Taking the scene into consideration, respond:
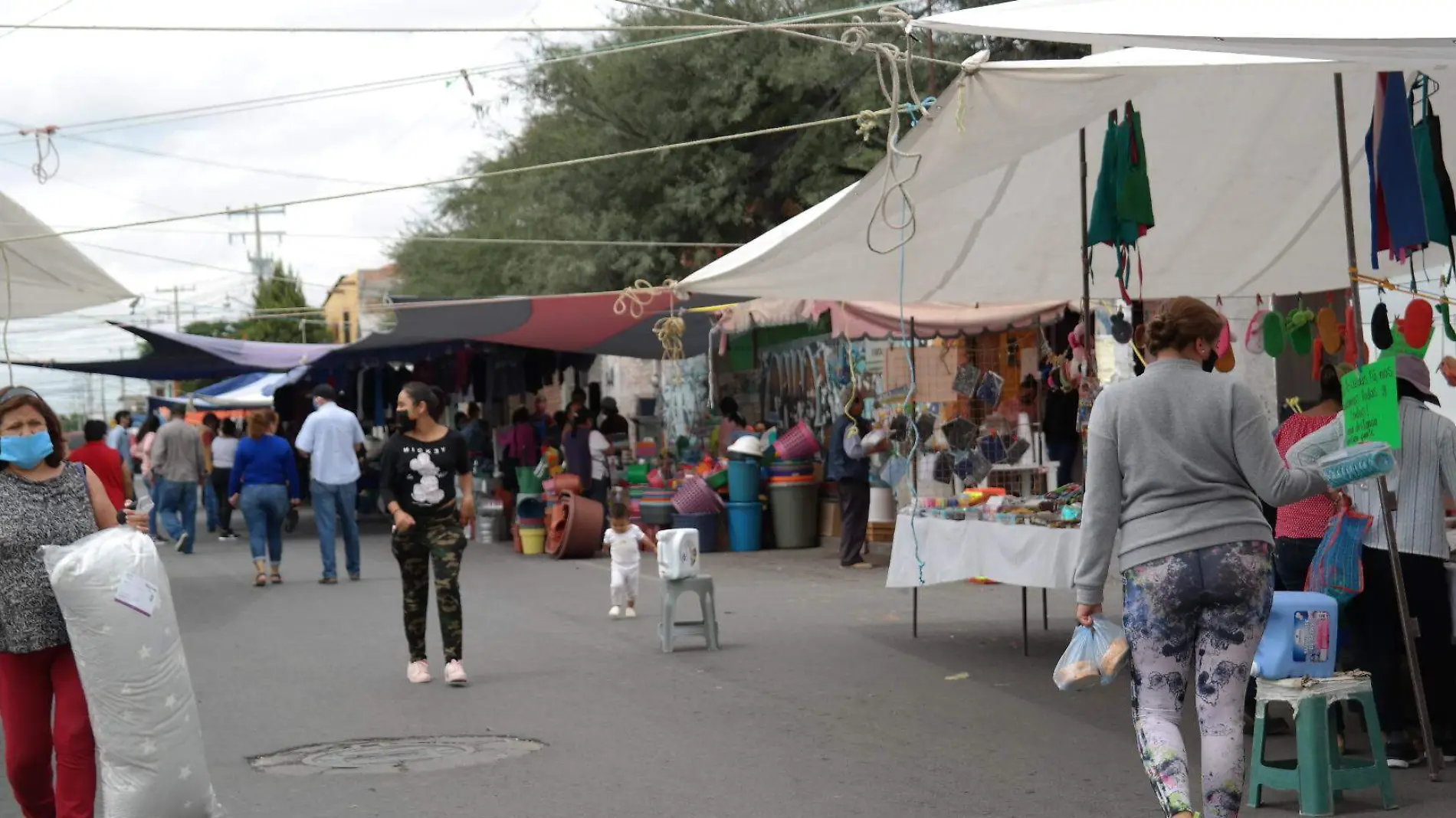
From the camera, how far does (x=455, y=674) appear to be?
396 inches

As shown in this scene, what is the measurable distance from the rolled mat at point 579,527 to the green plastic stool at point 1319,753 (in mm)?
14084

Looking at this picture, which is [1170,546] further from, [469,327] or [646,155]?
[646,155]

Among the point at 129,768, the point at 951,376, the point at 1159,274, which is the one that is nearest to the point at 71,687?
the point at 129,768

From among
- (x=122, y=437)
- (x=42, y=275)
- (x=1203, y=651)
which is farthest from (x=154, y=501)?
(x=1203, y=651)

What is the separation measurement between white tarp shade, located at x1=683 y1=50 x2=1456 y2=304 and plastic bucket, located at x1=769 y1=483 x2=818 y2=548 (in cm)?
761

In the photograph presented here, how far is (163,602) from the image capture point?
611 centimetres

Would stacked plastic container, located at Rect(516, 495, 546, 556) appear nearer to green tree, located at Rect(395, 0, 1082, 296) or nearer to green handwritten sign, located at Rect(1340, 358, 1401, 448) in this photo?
green tree, located at Rect(395, 0, 1082, 296)

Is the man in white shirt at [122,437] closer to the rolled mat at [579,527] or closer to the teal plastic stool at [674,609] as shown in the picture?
the rolled mat at [579,527]

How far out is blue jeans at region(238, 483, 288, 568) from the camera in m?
17.0

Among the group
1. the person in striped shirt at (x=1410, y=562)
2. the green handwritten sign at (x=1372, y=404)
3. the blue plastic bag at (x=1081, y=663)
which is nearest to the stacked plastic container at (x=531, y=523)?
the person in striped shirt at (x=1410, y=562)

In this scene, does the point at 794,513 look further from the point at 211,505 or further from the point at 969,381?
the point at 211,505

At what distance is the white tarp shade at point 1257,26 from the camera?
574 cm

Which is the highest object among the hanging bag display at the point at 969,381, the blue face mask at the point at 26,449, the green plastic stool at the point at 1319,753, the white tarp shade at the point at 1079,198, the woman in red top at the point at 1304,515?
the white tarp shade at the point at 1079,198

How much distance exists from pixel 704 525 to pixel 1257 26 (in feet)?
48.8
